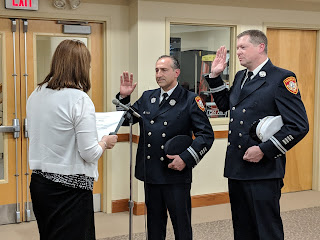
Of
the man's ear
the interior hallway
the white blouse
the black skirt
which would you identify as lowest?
the interior hallway

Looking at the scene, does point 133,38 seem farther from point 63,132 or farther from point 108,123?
point 63,132

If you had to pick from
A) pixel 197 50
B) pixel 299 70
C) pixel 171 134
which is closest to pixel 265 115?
pixel 171 134

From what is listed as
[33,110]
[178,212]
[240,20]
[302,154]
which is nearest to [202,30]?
[240,20]

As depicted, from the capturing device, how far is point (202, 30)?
4758 millimetres

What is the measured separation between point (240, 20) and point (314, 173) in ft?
6.89

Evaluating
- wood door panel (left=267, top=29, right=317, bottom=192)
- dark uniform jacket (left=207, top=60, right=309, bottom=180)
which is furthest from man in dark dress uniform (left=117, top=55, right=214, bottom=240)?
wood door panel (left=267, top=29, right=317, bottom=192)

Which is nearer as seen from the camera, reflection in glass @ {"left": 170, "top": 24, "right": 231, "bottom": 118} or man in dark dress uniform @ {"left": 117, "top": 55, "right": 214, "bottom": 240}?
man in dark dress uniform @ {"left": 117, "top": 55, "right": 214, "bottom": 240}

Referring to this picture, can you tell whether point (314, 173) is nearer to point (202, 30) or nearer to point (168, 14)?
point (202, 30)

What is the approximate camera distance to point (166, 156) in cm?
281

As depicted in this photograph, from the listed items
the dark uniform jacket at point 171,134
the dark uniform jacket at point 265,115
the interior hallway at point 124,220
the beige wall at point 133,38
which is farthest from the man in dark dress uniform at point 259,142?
the beige wall at point 133,38

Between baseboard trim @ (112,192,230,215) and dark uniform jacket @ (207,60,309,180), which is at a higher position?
dark uniform jacket @ (207,60,309,180)

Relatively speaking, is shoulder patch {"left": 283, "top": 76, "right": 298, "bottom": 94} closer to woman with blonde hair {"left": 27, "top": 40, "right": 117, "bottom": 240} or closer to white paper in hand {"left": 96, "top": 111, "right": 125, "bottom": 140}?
white paper in hand {"left": 96, "top": 111, "right": 125, "bottom": 140}

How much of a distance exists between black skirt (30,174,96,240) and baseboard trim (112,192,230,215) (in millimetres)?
2254

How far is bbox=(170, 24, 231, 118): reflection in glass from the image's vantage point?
15.3 ft
